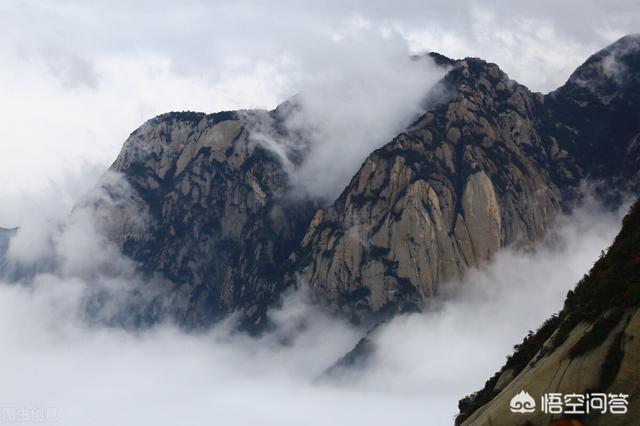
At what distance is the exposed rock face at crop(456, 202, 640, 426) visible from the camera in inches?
3460

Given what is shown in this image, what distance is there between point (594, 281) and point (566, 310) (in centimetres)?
901

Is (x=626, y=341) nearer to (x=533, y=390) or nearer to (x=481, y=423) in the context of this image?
(x=533, y=390)

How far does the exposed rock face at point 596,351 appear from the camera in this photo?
288 feet

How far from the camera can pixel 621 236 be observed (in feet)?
418

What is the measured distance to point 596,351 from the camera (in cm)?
9438
